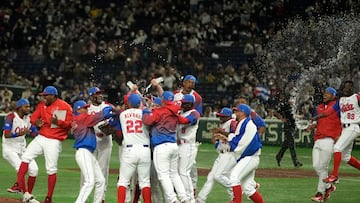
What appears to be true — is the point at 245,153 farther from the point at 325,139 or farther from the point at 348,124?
the point at 348,124

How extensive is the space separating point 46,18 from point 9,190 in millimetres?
25524

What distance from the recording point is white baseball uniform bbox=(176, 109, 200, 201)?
44.3 feet

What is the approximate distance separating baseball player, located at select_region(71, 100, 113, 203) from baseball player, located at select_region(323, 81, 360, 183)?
5280 millimetres

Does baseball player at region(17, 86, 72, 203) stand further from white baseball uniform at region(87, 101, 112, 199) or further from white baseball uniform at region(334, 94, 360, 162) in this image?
white baseball uniform at region(334, 94, 360, 162)

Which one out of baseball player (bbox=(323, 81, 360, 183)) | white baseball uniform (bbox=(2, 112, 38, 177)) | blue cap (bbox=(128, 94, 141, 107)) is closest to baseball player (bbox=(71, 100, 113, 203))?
blue cap (bbox=(128, 94, 141, 107))

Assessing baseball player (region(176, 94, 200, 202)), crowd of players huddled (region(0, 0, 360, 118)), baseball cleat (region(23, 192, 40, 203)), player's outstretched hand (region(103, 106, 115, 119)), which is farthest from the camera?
crowd of players huddled (region(0, 0, 360, 118))

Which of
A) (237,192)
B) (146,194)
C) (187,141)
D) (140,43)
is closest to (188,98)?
(187,141)

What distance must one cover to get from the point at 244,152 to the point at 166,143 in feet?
4.33

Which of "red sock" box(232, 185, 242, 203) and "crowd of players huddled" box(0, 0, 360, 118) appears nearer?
"red sock" box(232, 185, 242, 203)

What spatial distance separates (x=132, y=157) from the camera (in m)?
12.6

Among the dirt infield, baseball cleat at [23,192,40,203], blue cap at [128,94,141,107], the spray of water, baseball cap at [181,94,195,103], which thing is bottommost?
baseball cleat at [23,192,40,203]

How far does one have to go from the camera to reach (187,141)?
45.3ft

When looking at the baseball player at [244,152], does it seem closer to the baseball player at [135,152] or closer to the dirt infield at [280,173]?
the baseball player at [135,152]

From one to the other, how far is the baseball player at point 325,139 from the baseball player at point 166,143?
3558mm
